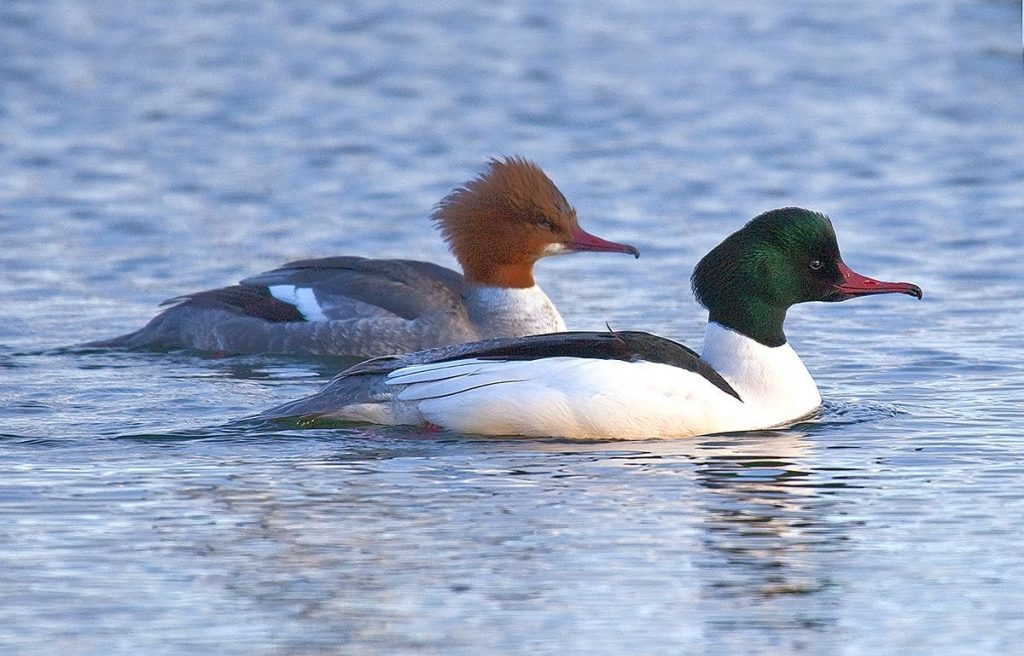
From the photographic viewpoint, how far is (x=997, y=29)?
19.9 m

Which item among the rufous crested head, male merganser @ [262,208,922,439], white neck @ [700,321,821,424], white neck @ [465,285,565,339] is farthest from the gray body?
white neck @ [700,321,821,424]

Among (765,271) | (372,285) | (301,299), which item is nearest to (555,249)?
(372,285)

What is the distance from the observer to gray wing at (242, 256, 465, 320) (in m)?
10.6

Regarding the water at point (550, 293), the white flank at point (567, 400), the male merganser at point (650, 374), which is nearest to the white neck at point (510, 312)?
the water at point (550, 293)

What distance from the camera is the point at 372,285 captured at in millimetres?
10625

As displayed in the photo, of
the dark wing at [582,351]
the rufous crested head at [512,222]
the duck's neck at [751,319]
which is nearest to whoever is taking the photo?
the dark wing at [582,351]

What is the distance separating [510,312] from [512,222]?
474 mm

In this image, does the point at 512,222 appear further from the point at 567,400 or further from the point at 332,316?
the point at 567,400

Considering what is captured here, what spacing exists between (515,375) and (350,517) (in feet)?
4.61

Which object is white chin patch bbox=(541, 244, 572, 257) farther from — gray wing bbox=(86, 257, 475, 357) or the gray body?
gray wing bbox=(86, 257, 475, 357)

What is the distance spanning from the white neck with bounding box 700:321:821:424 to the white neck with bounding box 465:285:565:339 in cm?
208

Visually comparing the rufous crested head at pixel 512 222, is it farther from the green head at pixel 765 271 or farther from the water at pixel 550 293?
the green head at pixel 765 271

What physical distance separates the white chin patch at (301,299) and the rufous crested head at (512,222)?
818 millimetres

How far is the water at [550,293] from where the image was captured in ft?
19.6
